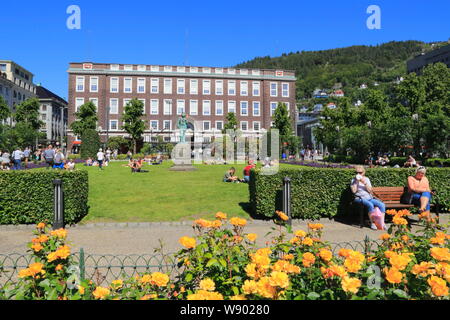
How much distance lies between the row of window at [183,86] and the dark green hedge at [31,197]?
184ft

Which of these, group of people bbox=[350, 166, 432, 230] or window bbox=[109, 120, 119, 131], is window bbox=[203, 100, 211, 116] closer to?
window bbox=[109, 120, 119, 131]

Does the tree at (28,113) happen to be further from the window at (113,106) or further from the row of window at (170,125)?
the row of window at (170,125)

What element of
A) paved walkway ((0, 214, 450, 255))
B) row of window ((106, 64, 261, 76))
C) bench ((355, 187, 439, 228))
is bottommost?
paved walkway ((0, 214, 450, 255))

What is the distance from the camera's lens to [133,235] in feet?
25.1

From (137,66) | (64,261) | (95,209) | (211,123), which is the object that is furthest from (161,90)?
(64,261)

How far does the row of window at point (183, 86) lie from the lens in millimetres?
59906

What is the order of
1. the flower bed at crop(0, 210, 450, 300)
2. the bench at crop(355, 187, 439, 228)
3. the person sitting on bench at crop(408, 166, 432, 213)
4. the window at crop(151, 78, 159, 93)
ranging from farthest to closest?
the window at crop(151, 78, 159, 93)
the bench at crop(355, 187, 439, 228)
the person sitting on bench at crop(408, 166, 432, 213)
the flower bed at crop(0, 210, 450, 300)

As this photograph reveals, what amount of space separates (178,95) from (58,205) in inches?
2243

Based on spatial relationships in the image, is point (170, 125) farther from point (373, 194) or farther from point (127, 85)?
point (373, 194)

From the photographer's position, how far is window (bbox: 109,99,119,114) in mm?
60656

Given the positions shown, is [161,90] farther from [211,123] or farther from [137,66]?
[211,123]

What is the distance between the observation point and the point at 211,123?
64.4 metres

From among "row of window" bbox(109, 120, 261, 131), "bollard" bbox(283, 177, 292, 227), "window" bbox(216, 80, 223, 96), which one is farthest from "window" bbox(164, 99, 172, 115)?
"bollard" bbox(283, 177, 292, 227)

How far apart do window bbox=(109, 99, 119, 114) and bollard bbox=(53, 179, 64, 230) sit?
5615 cm
